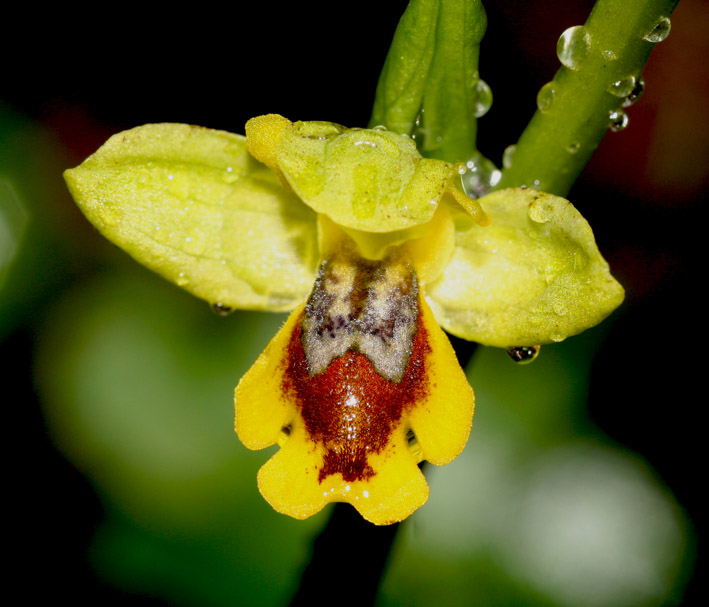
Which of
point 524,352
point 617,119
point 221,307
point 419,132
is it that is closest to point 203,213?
point 221,307

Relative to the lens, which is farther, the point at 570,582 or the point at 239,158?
the point at 570,582

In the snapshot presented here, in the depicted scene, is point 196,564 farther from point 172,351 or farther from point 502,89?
point 502,89

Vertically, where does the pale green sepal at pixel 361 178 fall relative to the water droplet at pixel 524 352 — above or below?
above

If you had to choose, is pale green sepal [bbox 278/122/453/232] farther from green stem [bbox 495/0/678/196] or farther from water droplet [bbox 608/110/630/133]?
water droplet [bbox 608/110/630/133]

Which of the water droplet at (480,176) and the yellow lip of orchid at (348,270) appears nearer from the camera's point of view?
the yellow lip of orchid at (348,270)

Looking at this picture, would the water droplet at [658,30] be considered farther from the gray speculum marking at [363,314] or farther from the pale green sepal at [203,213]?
the pale green sepal at [203,213]

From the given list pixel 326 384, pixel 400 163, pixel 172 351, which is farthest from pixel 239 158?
pixel 172 351

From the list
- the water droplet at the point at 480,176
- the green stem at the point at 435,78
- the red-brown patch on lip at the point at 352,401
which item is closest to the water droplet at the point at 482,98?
the green stem at the point at 435,78
